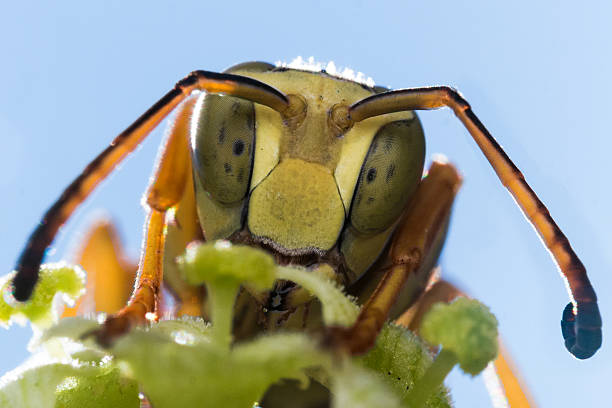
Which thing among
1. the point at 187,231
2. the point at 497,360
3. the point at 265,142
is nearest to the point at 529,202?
the point at 265,142

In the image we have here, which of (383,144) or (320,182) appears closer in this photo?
(320,182)

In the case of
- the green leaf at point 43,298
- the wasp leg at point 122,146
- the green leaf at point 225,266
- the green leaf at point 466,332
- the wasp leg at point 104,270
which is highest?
the wasp leg at point 104,270

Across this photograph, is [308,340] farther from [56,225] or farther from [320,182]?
[320,182]

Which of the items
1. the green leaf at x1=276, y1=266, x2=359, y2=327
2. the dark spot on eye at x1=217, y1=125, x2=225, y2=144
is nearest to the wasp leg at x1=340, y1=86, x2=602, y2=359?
A: the dark spot on eye at x1=217, y1=125, x2=225, y2=144

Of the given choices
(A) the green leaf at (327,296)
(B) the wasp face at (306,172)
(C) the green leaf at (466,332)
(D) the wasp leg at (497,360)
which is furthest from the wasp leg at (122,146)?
(D) the wasp leg at (497,360)

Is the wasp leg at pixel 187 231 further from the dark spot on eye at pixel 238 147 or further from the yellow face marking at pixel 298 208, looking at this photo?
the yellow face marking at pixel 298 208

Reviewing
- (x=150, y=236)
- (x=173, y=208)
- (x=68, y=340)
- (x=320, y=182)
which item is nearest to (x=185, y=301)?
(x=173, y=208)

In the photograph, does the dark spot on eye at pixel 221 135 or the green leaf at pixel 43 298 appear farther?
the dark spot on eye at pixel 221 135

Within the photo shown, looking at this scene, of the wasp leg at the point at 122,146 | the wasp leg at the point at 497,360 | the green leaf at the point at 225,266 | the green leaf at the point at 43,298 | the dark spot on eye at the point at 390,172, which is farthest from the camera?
the wasp leg at the point at 497,360
